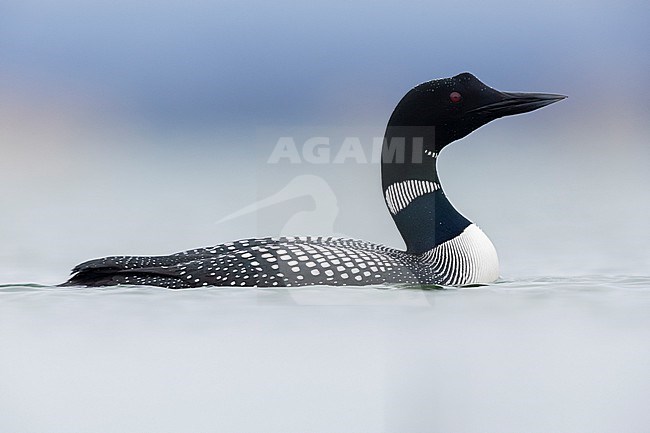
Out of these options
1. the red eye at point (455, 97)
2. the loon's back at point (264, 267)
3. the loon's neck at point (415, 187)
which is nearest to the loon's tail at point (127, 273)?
the loon's back at point (264, 267)

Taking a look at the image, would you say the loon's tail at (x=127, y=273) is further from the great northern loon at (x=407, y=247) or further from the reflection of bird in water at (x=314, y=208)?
the reflection of bird in water at (x=314, y=208)

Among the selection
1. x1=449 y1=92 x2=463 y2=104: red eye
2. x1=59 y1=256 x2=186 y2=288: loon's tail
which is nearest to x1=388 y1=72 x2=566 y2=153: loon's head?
x1=449 y1=92 x2=463 y2=104: red eye

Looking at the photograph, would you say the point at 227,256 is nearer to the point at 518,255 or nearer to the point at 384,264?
the point at 384,264

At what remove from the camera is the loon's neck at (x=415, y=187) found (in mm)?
6004

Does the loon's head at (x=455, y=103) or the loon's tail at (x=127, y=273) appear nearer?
the loon's tail at (x=127, y=273)

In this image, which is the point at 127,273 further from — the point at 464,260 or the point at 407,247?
the point at 464,260

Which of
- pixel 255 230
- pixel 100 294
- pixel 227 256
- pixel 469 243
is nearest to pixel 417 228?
pixel 469 243

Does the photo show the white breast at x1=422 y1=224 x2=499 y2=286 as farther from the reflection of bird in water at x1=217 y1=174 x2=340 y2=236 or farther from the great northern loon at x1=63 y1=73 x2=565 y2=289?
the reflection of bird in water at x1=217 y1=174 x2=340 y2=236

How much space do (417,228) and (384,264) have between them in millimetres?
355

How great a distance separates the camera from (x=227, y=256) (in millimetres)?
5699

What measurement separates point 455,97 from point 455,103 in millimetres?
21

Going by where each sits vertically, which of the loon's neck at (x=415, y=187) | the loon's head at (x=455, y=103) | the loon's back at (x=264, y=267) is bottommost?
the loon's back at (x=264, y=267)

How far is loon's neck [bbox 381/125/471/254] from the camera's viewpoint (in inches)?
236

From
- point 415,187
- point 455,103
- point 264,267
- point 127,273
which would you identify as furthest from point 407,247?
point 127,273
